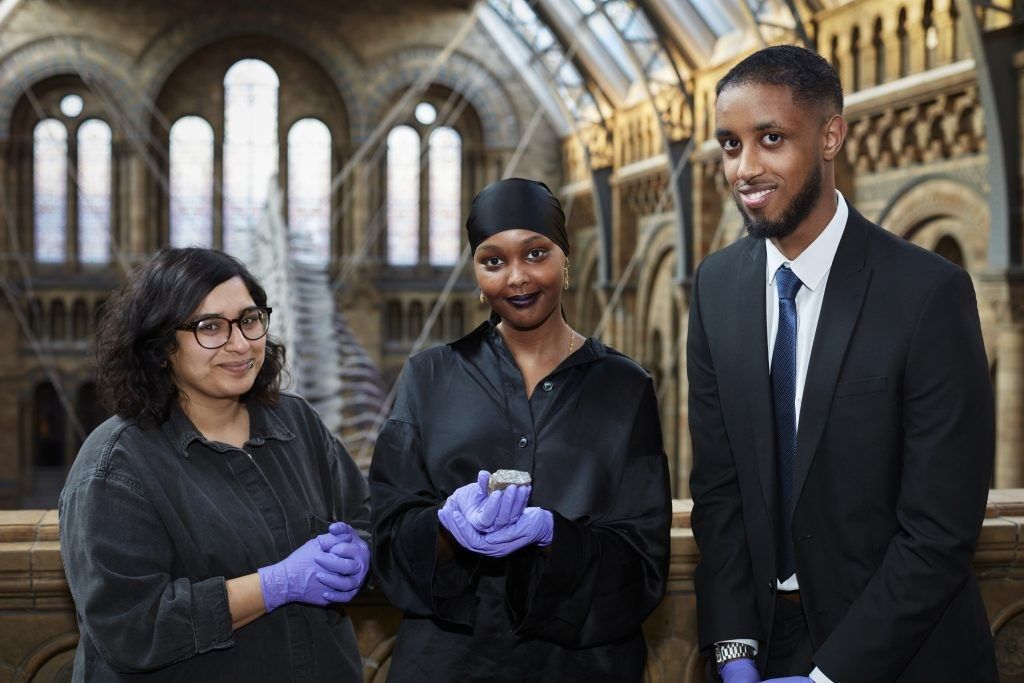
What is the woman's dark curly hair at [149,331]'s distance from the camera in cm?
213

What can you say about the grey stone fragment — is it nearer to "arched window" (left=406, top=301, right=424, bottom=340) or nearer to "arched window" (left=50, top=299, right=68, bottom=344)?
"arched window" (left=406, top=301, right=424, bottom=340)

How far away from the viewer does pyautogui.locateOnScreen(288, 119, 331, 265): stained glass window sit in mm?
20266

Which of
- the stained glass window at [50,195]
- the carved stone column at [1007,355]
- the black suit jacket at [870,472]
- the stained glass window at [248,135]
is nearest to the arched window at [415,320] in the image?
the stained glass window at [248,135]

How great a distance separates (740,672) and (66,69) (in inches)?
764

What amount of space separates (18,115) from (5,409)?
487 cm

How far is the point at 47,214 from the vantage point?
65.4 ft

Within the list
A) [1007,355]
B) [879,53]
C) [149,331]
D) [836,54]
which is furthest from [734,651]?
[836,54]

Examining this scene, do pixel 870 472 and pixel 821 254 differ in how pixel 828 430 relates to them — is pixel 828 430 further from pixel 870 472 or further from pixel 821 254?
pixel 821 254

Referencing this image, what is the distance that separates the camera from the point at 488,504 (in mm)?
1875

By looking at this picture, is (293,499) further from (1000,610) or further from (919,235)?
(919,235)

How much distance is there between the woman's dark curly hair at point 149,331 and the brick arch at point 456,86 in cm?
1799

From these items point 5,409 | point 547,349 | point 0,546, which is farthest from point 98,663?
point 5,409

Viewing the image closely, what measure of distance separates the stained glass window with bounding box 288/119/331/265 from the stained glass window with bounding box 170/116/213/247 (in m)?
1.39

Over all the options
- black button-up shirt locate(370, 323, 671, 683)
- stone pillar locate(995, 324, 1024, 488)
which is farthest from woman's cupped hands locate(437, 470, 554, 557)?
stone pillar locate(995, 324, 1024, 488)
